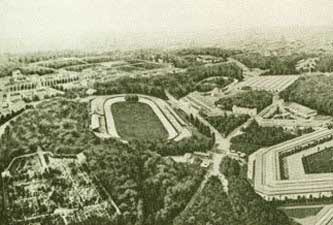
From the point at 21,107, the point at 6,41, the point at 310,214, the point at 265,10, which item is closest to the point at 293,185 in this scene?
the point at 310,214

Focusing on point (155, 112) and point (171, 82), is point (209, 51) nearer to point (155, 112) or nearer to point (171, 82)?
point (171, 82)

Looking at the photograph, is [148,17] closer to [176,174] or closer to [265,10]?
[265,10]

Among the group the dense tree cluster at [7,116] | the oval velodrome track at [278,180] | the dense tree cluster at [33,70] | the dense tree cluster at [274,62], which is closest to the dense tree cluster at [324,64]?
the dense tree cluster at [274,62]

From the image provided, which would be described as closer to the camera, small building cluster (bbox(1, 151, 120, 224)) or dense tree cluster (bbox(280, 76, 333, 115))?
small building cluster (bbox(1, 151, 120, 224))

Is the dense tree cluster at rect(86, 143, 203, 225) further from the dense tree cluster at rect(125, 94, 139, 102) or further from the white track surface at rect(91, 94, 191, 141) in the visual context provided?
the dense tree cluster at rect(125, 94, 139, 102)

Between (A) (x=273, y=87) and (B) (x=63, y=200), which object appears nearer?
(B) (x=63, y=200)

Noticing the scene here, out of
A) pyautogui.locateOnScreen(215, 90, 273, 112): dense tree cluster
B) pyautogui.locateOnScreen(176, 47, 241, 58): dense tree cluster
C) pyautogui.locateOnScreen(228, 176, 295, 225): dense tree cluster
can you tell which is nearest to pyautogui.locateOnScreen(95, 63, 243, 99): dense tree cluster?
pyautogui.locateOnScreen(176, 47, 241, 58): dense tree cluster

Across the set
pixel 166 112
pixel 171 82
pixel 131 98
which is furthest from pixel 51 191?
pixel 171 82
